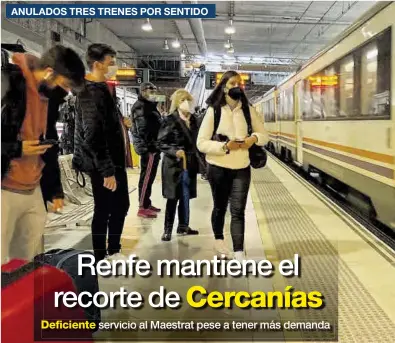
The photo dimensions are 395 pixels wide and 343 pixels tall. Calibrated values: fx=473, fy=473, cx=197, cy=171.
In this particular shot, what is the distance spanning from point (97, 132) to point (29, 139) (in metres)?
0.36

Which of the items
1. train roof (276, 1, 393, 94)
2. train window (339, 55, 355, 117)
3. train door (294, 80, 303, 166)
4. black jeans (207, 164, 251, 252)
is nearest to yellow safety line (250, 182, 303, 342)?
black jeans (207, 164, 251, 252)

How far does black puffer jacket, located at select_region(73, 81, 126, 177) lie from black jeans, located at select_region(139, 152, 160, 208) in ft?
2.26

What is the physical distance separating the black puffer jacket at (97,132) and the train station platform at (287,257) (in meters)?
0.34

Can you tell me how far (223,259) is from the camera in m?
2.79

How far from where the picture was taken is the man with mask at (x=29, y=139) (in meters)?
2.36

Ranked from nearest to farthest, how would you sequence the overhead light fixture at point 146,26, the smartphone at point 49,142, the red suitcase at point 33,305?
the red suitcase at point 33,305 → the smartphone at point 49,142 → the overhead light fixture at point 146,26

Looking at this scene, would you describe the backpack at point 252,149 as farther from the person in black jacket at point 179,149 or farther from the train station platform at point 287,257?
the train station platform at point 287,257

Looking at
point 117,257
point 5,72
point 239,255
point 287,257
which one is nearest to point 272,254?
point 287,257

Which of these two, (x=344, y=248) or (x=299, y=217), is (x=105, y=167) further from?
(x=299, y=217)

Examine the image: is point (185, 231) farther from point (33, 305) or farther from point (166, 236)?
point (33, 305)

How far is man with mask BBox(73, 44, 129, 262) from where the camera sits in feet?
8.46

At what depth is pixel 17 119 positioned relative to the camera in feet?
7.77

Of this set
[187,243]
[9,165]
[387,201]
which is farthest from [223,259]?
[387,201]

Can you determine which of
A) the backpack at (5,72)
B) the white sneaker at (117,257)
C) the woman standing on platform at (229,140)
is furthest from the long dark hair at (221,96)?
the backpack at (5,72)
